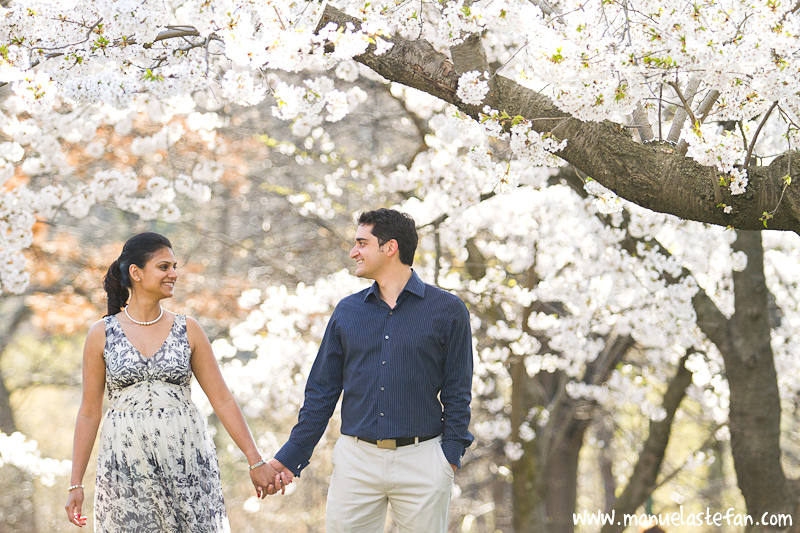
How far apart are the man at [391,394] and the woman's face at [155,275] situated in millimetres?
597

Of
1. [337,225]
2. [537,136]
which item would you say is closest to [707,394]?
[337,225]

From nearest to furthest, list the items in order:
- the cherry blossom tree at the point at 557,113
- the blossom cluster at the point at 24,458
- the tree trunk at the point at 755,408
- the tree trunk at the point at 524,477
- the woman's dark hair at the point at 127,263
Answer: the cherry blossom tree at the point at 557,113
the woman's dark hair at the point at 127,263
the tree trunk at the point at 755,408
the tree trunk at the point at 524,477
the blossom cluster at the point at 24,458

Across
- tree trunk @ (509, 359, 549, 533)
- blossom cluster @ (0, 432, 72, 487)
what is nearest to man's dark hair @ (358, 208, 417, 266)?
tree trunk @ (509, 359, 549, 533)

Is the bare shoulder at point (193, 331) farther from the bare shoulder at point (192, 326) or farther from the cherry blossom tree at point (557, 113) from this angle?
the cherry blossom tree at point (557, 113)

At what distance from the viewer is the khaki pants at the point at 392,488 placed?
7.84 ft

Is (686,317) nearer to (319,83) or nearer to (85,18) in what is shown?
(319,83)

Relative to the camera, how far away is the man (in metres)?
2.42

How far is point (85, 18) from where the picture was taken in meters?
2.54

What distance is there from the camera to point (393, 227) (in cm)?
261

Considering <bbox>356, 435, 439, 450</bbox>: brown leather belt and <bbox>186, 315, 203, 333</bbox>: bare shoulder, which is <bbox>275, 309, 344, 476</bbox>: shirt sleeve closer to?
<bbox>356, 435, 439, 450</bbox>: brown leather belt

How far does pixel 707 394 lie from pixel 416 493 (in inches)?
214

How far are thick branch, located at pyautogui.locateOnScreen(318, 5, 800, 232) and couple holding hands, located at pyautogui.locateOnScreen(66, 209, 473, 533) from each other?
531 mm

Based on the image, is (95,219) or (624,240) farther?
(95,219)

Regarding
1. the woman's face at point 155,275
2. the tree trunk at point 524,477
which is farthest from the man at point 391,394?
the tree trunk at point 524,477
